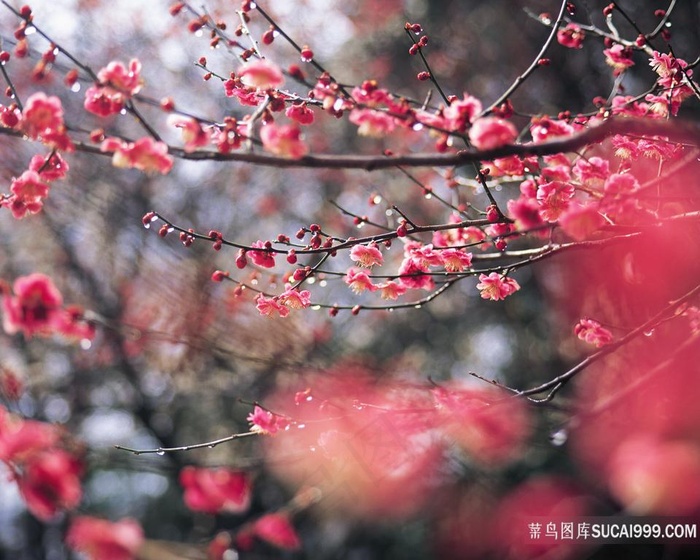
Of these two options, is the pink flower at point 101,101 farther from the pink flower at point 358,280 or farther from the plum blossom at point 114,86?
the pink flower at point 358,280

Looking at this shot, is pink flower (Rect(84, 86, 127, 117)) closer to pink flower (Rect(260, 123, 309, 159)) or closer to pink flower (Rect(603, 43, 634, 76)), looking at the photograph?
pink flower (Rect(260, 123, 309, 159))

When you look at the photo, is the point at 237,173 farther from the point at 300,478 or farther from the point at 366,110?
the point at 366,110

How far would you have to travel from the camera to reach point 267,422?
2.94 metres

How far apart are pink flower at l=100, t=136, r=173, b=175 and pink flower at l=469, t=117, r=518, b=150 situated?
101 cm

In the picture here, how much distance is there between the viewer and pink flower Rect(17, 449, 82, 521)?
80.0 inches

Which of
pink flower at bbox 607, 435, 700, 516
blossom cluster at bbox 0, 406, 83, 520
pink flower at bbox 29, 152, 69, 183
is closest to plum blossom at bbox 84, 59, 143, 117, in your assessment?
pink flower at bbox 29, 152, 69, 183

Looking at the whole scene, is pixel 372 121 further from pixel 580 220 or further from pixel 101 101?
pixel 101 101

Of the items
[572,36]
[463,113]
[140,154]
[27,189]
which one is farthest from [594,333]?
[27,189]

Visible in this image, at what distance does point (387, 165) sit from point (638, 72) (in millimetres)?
6420

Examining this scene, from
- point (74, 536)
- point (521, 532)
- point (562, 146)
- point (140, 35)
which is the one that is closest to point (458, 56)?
point (140, 35)

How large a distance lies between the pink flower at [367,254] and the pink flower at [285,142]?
1134mm

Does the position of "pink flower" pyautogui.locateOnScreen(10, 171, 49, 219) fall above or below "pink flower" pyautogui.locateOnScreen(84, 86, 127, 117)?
below

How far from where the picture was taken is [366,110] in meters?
2.21

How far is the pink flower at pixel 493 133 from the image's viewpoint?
1.80 metres
